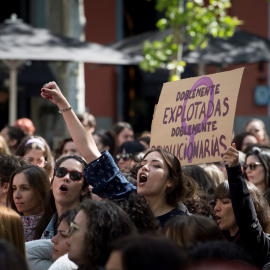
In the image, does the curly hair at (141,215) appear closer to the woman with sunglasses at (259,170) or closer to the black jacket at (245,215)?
the black jacket at (245,215)

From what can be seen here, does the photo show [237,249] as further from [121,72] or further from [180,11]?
[121,72]

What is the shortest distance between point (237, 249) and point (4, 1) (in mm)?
15213

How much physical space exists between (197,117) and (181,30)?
6.66m

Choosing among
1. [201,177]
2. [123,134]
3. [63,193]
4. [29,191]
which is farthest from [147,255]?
[123,134]

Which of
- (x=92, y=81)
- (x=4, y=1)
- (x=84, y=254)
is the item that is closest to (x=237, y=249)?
(x=84, y=254)

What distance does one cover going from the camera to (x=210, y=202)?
234 inches

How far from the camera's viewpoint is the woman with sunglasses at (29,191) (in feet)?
19.4

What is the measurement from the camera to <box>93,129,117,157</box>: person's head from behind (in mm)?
8987

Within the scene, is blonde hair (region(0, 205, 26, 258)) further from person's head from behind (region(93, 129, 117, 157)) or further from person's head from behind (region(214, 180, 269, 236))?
person's head from behind (region(93, 129, 117, 157))

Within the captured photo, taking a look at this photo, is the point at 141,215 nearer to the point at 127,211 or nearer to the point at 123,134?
the point at 127,211

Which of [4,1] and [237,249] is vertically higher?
[4,1]

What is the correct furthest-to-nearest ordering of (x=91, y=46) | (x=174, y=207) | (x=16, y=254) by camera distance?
(x=91, y=46) → (x=174, y=207) → (x=16, y=254)

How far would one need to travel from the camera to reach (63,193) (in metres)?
5.59

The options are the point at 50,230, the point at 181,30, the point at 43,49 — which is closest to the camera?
the point at 50,230
